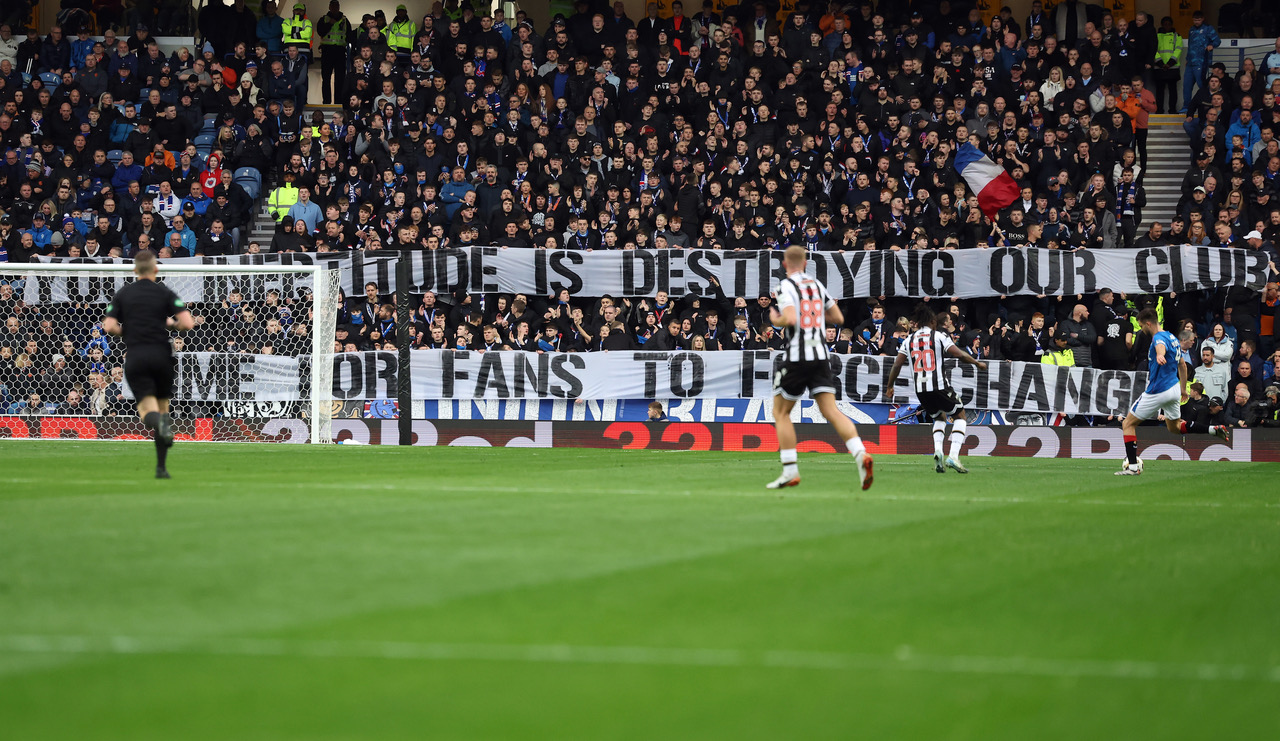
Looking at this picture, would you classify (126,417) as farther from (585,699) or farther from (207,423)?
(585,699)

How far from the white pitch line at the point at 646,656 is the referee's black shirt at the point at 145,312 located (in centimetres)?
793

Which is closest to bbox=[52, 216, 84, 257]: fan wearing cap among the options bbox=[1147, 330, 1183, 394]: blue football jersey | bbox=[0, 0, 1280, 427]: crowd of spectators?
bbox=[0, 0, 1280, 427]: crowd of spectators

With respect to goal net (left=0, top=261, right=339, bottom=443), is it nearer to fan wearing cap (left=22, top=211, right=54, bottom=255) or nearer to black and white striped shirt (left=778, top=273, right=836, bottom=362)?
fan wearing cap (left=22, top=211, right=54, bottom=255)

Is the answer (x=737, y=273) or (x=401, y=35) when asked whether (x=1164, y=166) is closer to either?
(x=737, y=273)

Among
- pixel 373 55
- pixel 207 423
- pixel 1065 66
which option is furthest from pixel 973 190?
pixel 207 423

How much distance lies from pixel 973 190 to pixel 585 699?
72.2 ft

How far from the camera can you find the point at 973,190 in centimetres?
2498

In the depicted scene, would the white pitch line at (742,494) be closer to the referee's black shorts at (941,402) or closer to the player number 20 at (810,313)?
the player number 20 at (810,313)

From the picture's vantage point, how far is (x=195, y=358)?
2230 cm

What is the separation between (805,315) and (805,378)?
2.02 feet

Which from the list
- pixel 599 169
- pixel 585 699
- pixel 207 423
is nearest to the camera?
pixel 585 699

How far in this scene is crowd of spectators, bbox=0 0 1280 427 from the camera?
2359 centimetres

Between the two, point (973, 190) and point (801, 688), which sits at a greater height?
point (973, 190)

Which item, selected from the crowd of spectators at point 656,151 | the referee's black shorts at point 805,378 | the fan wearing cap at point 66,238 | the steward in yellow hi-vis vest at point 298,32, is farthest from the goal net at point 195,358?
the referee's black shorts at point 805,378
